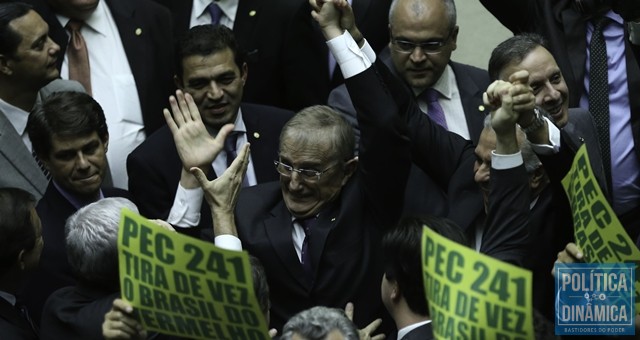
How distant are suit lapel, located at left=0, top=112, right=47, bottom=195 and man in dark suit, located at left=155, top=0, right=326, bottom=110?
118 cm

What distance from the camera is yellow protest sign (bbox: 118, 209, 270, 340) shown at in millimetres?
4562

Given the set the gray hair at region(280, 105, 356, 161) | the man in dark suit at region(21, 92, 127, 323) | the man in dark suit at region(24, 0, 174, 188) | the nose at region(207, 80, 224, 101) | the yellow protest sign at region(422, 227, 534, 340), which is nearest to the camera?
the yellow protest sign at region(422, 227, 534, 340)

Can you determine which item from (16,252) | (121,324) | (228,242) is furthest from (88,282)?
(228,242)

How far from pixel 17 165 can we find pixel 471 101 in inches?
82.3

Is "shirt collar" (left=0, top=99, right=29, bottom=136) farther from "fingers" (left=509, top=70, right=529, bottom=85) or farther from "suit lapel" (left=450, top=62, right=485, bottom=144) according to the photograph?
"fingers" (left=509, top=70, right=529, bottom=85)

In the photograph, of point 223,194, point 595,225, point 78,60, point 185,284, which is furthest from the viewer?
point 78,60

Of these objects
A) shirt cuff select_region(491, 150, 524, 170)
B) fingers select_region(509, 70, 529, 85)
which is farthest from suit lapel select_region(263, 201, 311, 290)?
fingers select_region(509, 70, 529, 85)

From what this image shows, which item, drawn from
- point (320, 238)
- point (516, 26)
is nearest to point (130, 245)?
point (320, 238)

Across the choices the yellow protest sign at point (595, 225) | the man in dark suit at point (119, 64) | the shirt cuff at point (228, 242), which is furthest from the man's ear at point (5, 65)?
the yellow protest sign at point (595, 225)

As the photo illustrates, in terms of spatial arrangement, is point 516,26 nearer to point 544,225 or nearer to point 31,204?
point 544,225

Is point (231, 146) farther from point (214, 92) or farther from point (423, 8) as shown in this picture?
point (423, 8)

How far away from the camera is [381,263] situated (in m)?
5.75

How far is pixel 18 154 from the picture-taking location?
Result: 21.0ft
